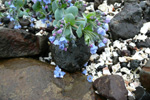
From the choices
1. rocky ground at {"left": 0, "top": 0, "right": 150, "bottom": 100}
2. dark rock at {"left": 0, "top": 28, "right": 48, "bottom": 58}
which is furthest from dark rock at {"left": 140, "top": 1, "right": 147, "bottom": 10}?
dark rock at {"left": 0, "top": 28, "right": 48, "bottom": 58}

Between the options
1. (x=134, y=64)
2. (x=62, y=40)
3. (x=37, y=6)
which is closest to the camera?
(x=62, y=40)

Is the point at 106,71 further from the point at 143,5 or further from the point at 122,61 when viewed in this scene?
the point at 143,5

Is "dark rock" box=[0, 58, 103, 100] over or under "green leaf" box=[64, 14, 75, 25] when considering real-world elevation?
under

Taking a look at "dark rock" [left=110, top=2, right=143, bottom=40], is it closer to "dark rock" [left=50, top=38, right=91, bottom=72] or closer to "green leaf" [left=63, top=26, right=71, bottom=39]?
"dark rock" [left=50, top=38, right=91, bottom=72]

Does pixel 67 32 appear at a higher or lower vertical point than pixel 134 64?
higher

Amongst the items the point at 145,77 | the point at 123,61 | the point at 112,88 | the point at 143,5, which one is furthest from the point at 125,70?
the point at 143,5

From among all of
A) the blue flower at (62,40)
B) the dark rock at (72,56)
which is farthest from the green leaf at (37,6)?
the blue flower at (62,40)
